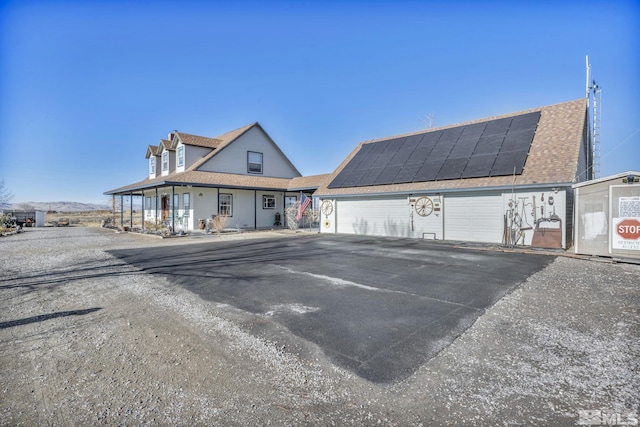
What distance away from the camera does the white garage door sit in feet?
50.1

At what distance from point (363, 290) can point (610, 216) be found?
817cm

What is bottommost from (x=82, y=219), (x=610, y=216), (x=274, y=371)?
(x=274, y=371)

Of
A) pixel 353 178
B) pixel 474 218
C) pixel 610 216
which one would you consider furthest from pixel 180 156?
pixel 610 216

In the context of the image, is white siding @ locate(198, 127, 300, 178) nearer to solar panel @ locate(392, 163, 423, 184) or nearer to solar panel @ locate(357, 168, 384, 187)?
solar panel @ locate(357, 168, 384, 187)

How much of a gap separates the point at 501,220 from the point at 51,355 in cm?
1368

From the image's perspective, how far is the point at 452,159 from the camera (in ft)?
48.1

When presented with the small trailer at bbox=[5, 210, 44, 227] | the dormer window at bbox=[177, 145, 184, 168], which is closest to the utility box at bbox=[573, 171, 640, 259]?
the dormer window at bbox=[177, 145, 184, 168]

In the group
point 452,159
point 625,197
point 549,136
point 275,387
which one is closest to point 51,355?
point 275,387

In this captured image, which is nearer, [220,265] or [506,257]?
[220,265]

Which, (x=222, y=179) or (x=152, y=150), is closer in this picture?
(x=222, y=179)

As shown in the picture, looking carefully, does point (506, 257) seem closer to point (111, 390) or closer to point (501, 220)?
point (501, 220)

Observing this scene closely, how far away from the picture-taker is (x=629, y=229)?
27.4 feet

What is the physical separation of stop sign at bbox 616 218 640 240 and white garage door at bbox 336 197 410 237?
25.2ft

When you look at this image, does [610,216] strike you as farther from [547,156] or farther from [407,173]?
[407,173]
